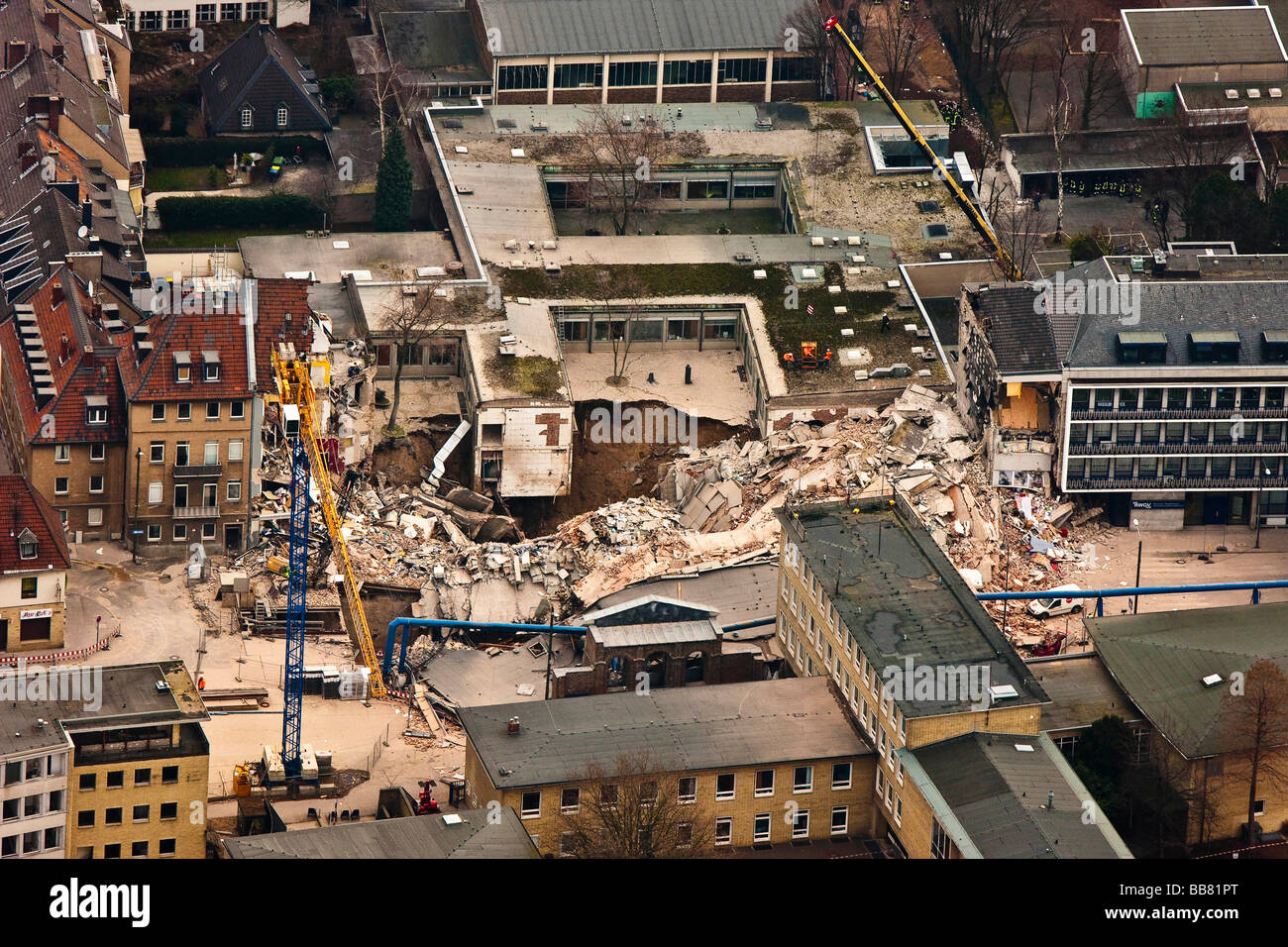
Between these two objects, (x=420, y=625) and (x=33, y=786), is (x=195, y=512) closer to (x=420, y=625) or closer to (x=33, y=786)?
(x=420, y=625)

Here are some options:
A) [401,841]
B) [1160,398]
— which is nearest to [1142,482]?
[1160,398]

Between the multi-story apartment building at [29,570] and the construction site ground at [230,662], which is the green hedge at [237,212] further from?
the multi-story apartment building at [29,570]

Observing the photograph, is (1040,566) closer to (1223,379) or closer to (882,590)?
(1223,379)

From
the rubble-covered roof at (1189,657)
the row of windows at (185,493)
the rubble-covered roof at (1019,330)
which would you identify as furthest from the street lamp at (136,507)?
the rubble-covered roof at (1189,657)

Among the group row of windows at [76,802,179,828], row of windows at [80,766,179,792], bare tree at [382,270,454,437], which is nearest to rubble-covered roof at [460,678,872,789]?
row of windows at [80,766,179,792]

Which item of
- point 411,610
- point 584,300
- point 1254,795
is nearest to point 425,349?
point 584,300
